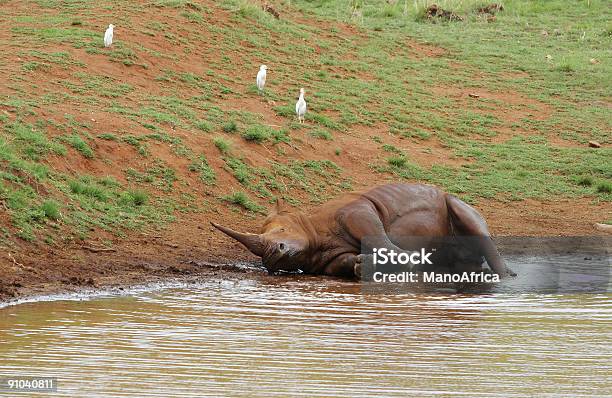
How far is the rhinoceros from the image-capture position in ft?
35.4

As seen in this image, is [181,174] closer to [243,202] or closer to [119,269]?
[243,202]

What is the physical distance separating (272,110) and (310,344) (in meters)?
11.5

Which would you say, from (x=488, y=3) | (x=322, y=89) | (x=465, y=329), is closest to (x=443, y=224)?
(x=465, y=329)

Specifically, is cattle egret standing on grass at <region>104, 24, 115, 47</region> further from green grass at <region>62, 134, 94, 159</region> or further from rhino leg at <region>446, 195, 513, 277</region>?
rhino leg at <region>446, 195, 513, 277</region>

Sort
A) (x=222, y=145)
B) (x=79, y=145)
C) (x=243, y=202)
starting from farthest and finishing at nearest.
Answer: (x=222, y=145)
(x=243, y=202)
(x=79, y=145)

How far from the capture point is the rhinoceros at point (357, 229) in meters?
10.8

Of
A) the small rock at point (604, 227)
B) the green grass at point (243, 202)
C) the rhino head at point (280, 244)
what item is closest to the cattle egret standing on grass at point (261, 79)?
the green grass at point (243, 202)

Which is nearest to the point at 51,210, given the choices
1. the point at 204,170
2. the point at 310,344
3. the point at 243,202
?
the point at 243,202

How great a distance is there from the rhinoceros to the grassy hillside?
5.53 ft

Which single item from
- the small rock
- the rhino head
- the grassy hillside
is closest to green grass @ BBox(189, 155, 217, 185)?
the grassy hillside

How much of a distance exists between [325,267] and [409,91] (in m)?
11.4

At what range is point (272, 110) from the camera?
60.4 feet

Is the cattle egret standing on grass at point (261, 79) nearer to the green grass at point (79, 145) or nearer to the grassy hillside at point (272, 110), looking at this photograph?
the grassy hillside at point (272, 110)

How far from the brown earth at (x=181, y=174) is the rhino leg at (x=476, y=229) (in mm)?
2234
